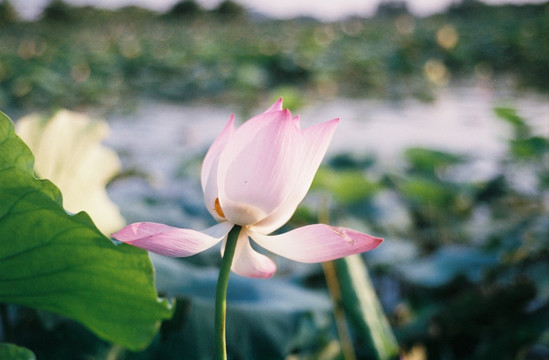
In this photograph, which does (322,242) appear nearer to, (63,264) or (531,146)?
(63,264)

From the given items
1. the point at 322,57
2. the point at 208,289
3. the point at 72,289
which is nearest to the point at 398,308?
the point at 208,289

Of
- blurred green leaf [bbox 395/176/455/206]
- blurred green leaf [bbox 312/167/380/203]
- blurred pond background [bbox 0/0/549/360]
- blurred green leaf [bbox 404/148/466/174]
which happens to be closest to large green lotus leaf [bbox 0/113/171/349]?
blurred pond background [bbox 0/0/549/360]

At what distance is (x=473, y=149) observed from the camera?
2414mm

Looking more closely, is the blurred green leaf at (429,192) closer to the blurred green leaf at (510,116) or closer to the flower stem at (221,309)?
the blurred green leaf at (510,116)

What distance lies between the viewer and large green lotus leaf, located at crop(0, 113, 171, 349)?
12.5 inches

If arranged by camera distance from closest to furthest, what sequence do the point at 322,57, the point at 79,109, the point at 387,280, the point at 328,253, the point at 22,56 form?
the point at 328,253 → the point at 387,280 → the point at 79,109 → the point at 22,56 → the point at 322,57

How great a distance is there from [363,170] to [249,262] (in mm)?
1224

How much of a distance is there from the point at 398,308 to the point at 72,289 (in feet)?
2.63

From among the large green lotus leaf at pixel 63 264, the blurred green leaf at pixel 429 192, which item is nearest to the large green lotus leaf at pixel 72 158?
the large green lotus leaf at pixel 63 264

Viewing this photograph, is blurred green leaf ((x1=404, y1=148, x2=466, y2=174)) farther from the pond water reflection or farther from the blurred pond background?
the pond water reflection

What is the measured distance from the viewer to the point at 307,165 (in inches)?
12.1

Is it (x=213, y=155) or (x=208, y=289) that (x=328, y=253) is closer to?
(x=213, y=155)

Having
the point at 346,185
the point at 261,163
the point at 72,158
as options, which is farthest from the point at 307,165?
the point at 346,185

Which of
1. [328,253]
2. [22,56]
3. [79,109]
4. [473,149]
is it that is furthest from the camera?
[22,56]
